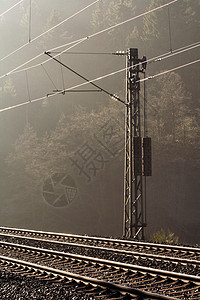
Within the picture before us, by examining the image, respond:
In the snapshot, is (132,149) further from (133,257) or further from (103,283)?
(103,283)

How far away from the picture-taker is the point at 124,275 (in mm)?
7402

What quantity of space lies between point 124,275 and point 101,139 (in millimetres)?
35240

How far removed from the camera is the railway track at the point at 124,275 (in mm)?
6121

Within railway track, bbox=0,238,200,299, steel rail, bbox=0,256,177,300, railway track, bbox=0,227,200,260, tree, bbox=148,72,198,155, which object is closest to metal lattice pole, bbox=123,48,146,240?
railway track, bbox=0,227,200,260

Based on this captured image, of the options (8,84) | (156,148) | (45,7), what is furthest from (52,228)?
(45,7)

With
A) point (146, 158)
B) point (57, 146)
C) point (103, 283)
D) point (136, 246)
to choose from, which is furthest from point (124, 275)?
point (57, 146)

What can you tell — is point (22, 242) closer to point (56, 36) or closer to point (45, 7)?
point (56, 36)

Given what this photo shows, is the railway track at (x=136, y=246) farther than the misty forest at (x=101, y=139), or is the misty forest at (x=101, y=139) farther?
the misty forest at (x=101, y=139)

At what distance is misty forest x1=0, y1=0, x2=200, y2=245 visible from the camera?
37.9 m

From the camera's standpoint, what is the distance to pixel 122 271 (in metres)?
7.72

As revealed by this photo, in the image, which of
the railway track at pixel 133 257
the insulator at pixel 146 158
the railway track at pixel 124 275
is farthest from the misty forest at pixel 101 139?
the railway track at pixel 124 275

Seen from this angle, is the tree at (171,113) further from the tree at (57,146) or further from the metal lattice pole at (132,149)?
the metal lattice pole at (132,149)

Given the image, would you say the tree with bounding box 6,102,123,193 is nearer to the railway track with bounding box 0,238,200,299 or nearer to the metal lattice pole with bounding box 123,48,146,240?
the metal lattice pole with bounding box 123,48,146,240

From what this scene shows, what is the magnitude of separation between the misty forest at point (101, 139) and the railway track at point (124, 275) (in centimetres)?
2267
